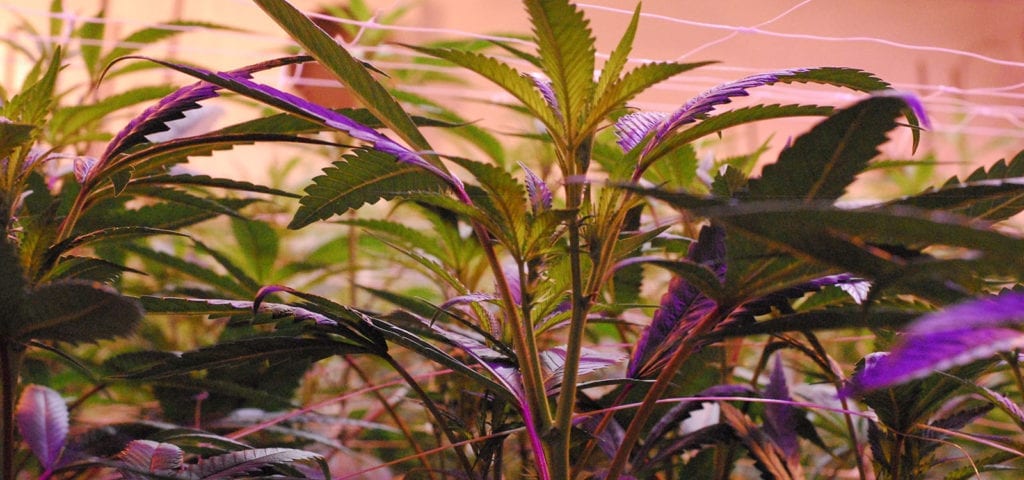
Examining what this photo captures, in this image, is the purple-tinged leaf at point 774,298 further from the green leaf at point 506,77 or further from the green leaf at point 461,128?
the green leaf at point 461,128

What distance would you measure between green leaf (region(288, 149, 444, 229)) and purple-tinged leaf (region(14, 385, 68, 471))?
26 centimetres

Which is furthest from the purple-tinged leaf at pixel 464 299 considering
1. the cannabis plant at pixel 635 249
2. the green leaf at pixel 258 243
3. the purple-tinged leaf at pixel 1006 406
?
the green leaf at pixel 258 243

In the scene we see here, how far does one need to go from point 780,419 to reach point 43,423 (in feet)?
1.94

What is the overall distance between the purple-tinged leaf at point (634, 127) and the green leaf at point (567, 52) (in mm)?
56

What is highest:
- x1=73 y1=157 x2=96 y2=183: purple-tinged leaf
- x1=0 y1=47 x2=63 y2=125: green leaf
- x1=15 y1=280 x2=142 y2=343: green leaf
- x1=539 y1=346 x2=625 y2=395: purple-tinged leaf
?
x1=0 y1=47 x2=63 y2=125: green leaf

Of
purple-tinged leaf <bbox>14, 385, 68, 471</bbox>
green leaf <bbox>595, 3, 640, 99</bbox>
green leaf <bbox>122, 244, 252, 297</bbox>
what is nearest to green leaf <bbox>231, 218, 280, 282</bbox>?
green leaf <bbox>122, 244, 252, 297</bbox>

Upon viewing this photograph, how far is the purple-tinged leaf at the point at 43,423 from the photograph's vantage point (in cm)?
54

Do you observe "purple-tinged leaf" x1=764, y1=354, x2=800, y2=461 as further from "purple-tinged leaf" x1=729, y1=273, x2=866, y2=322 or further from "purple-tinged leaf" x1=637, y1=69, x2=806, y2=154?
"purple-tinged leaf" x1=637, y1=69, x2=806, y2=154

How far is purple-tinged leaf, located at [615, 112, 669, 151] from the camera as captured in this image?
1.69 ft

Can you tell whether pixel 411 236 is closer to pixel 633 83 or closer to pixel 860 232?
pixel 633 83

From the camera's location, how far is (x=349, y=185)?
47cm

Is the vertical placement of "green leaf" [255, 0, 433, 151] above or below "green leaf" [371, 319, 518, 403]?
above

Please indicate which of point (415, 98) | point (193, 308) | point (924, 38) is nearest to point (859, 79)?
point (193, 308)

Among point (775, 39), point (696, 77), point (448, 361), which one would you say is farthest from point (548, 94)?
point (775, 39)
